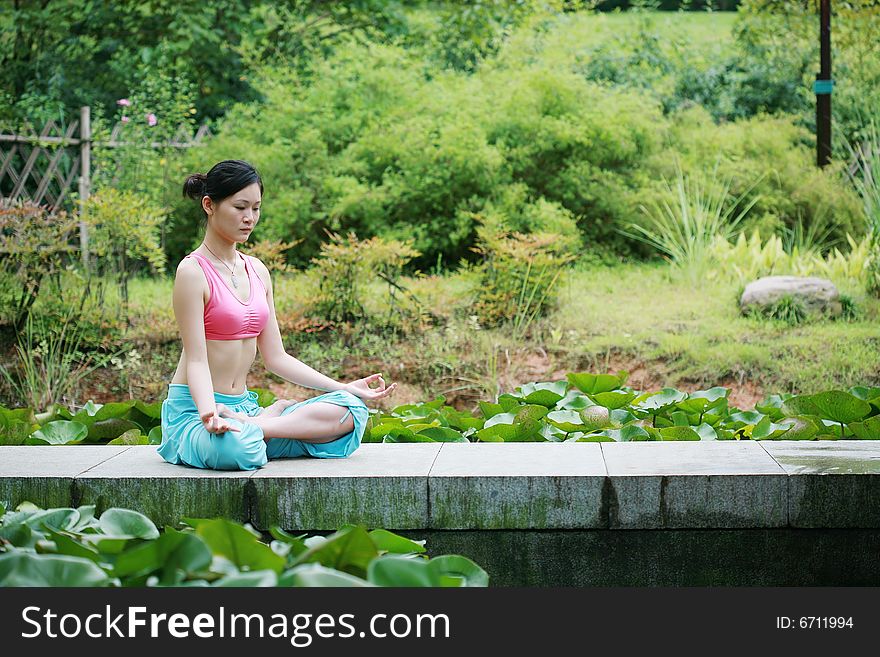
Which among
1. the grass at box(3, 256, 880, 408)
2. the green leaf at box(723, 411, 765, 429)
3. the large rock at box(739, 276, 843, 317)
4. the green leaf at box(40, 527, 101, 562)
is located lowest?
the grass at box(3, 256, 880, 408)

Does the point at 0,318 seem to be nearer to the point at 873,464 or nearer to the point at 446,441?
the point at 446,441

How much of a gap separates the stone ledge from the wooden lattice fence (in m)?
6.61

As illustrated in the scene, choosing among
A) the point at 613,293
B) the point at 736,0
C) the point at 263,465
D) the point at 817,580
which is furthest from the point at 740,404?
the point at 736,0

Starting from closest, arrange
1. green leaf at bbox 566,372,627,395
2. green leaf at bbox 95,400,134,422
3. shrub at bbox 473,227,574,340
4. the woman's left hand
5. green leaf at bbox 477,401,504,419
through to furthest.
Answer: the woman's left hand
green leaf at bbox 95,400,134,422
green leaf at bbox 477,401,504,419
green leaf at bbox 566,372,627,395
shrub at bbox 473,227,574,340

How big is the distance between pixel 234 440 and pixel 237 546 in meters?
1.31

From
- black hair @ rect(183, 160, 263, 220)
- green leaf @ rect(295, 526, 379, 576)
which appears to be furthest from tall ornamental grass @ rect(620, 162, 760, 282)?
green leaf @ rect(295, 526, 379, 576)

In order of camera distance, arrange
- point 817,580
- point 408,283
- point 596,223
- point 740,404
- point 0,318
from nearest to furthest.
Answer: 1. point 817,580
2. point 740,404
3. point 0,318
4. point 408,283
5. point 596,223

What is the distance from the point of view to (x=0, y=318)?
6.99 meters

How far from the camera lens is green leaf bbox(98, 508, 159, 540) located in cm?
213

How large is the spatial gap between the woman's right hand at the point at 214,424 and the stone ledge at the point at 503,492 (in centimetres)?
13

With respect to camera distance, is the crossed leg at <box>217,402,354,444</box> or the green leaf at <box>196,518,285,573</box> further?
the crossed leg at <box>217,402,354,444</box>

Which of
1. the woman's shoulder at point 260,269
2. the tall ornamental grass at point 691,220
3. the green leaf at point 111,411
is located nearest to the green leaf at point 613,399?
the woman's shoulder at point 260,269

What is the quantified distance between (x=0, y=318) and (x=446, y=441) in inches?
172

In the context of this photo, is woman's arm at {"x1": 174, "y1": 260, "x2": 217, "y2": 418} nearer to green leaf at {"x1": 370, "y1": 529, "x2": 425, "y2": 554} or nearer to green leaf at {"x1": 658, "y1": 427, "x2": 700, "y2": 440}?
green leaf at {"x1": 370, "y1": 529, "x2": 425, "y2": 554}
